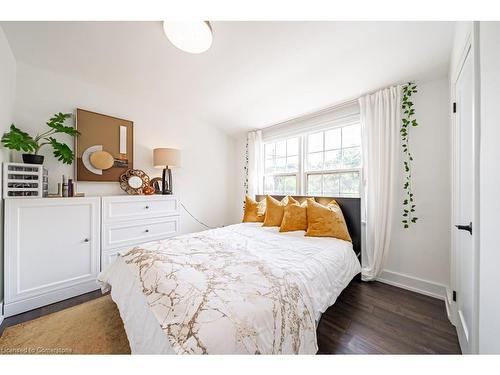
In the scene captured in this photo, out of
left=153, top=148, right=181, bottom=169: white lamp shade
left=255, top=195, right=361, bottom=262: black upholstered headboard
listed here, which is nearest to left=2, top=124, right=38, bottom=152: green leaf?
left=153, top=148, right=181, bottom=169: white lamp shade

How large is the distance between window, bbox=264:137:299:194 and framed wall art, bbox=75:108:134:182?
222 centimetres

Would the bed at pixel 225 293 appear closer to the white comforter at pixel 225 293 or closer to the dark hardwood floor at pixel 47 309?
the white comforter at pixel 225 293

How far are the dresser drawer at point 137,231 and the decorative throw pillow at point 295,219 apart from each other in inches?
62.5

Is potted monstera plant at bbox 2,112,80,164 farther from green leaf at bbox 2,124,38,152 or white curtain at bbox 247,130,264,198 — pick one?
white curtain at bbox 247,130,264,198

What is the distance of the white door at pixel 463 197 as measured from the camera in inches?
45.2

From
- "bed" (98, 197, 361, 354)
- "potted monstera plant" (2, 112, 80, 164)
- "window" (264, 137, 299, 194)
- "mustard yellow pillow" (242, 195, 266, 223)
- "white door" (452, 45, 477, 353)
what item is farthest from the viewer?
"window" (264, 137, 299, 194)

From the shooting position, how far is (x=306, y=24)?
1.52 metres

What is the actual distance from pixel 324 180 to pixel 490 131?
1979 millimetres

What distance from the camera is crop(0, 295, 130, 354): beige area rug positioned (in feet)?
4.09

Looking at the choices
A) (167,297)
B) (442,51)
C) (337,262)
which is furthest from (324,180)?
(167,297)

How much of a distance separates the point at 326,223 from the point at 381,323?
924 mm

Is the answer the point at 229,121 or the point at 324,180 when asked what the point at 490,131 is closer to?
the point at 324,180

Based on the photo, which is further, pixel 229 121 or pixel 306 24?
pixel 229 121

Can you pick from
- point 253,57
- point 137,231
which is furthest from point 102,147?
point 253,57
